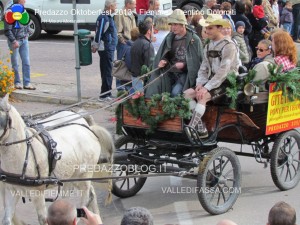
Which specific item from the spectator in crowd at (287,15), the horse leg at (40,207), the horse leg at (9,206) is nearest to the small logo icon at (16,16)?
the horse leg at (9,206)

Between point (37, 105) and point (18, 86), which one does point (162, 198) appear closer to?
point (37, 105)

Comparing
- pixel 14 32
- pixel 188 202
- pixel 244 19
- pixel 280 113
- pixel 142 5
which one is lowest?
pixel 188 202

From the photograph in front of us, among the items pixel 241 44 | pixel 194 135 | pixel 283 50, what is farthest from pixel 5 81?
pixel 283 50

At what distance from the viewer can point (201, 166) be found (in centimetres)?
719

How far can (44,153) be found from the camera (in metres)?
6.31

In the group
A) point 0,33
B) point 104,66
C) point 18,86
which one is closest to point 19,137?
point 104,66

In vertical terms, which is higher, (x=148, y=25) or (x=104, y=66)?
(x=148, y=25)

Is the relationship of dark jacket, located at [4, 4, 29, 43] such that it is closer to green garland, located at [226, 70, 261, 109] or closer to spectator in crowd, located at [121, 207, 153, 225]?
green garland, located at [226, 70, 261, 109]

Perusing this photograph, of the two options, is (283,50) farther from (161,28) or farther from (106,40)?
(106,40)

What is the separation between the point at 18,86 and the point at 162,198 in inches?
257

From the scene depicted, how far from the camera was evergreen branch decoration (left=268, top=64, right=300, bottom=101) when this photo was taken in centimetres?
789

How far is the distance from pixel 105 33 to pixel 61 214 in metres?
8.99

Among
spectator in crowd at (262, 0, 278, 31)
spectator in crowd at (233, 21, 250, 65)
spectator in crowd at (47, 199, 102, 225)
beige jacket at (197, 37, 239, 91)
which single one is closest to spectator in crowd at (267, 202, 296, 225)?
spectator in crowd at (47, 199, 102, 225)

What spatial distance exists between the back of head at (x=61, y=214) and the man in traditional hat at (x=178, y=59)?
379 cm
